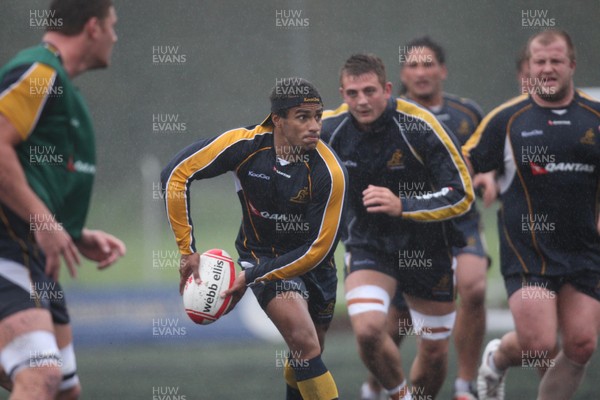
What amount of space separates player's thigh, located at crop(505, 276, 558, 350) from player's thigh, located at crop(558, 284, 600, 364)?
2.3 inches

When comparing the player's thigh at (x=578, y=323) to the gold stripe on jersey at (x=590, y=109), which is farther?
the gold stripe on jersey at (x=590, y=109)

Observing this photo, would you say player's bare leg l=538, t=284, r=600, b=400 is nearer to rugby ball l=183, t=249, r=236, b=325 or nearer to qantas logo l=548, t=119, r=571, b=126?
qantas logo l=548, t=119, r=571, b=126

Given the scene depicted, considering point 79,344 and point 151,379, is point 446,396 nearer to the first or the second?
point 151,379

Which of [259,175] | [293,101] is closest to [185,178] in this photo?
[259,175]

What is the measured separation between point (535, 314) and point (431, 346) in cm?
94

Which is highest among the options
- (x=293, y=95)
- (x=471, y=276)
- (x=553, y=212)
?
(x=293, y=95)

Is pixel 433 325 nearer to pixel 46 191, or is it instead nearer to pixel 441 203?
pixel 441 203

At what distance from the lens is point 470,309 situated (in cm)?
651

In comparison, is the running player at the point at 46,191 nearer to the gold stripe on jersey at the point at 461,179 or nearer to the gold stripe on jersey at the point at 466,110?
the gold stripe on jersey at the point at 461,179

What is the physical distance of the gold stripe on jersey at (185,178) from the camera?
505 centimetres

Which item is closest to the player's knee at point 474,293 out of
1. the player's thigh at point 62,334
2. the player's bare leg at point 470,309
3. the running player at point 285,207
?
the player's bare leg at point 470,309

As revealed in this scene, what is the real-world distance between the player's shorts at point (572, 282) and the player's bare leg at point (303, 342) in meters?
1.18

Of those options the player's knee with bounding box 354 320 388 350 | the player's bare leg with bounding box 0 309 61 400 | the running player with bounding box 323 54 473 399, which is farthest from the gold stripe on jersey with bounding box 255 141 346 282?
the player's bare leg with bounding box 0 309 61 400

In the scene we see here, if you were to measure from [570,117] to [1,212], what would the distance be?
3.07 meters
